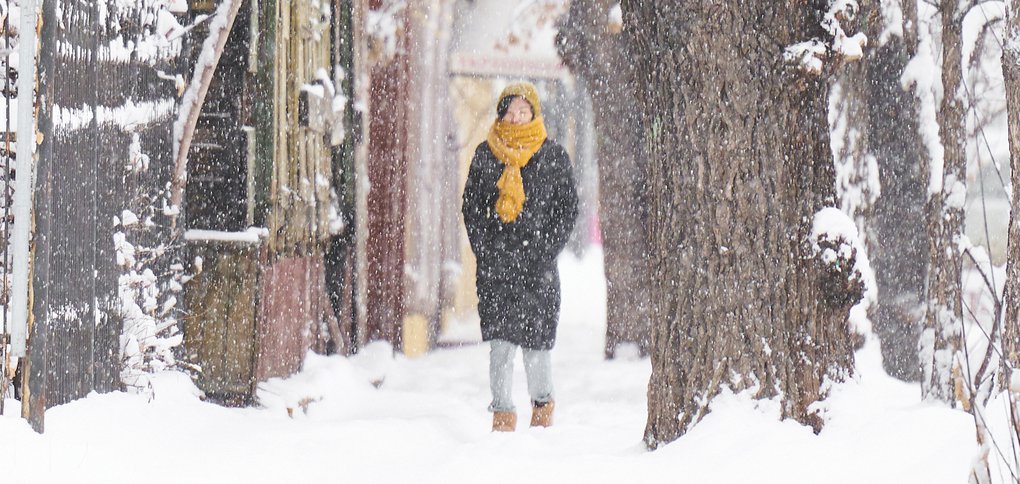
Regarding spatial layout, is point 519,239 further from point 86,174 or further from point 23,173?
point 23,173

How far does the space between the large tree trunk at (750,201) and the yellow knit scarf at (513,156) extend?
1657mm

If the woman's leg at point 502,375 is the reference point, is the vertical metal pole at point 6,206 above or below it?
above

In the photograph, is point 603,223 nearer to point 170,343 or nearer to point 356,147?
point 356,147

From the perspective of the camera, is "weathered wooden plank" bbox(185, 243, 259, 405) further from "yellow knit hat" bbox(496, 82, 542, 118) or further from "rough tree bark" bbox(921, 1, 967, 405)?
"rough tree bark" bbox(921, 1, 967, 405)

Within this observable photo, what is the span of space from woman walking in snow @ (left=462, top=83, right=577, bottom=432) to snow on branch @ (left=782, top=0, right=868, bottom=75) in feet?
6.67

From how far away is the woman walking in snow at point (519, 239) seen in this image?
6.20 meters

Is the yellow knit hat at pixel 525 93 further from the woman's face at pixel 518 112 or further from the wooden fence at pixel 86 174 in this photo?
the wooden fence at pixel 86 174

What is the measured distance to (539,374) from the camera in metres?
6.28

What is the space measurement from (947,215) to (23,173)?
488 cm

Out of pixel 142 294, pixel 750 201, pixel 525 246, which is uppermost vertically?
pixel 750 201

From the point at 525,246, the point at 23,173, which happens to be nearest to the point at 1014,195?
the point at 525,246

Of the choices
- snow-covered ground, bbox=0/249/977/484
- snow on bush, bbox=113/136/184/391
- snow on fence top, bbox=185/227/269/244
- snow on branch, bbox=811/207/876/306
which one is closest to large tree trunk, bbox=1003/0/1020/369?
snow-covered ground, bbox=0/249/977/484

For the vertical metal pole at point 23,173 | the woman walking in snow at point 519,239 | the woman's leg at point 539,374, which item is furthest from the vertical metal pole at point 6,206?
the woman's leg at point 539,374

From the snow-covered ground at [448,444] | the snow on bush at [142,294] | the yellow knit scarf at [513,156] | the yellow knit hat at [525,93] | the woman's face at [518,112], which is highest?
the yellow knit hat at [525,93]
